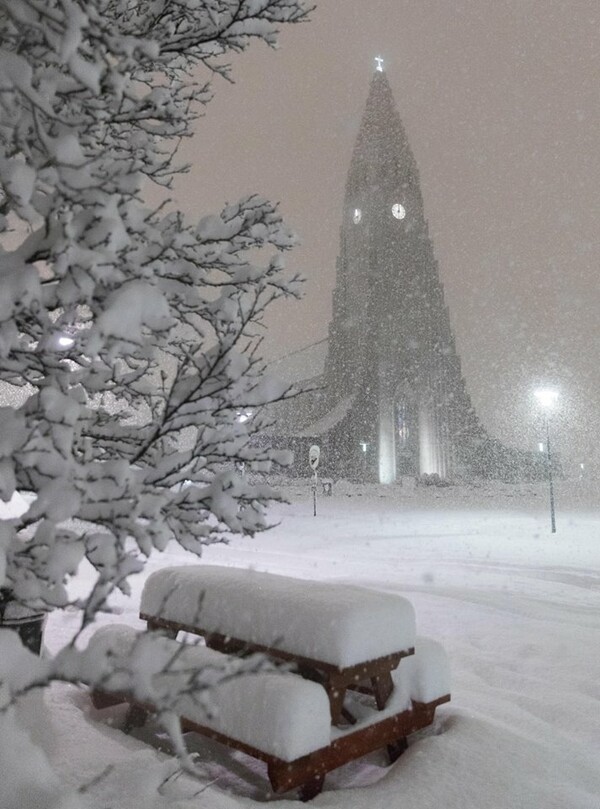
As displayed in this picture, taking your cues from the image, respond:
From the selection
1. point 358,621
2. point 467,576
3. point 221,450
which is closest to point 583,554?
point 467,576

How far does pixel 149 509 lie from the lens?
2.12 metres

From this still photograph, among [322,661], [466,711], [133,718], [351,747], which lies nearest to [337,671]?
[322,661]

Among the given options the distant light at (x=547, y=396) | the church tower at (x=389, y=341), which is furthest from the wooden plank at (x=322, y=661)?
the church tower at (x=389, y=341)

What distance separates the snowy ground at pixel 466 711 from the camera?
3230 mm

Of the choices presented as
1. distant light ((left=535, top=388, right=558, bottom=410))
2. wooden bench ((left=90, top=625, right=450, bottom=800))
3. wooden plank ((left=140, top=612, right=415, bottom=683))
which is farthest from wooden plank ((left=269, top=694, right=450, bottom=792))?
distant light ((left=535, top=388, right=558, bottom=410))

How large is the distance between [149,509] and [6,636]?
0.59m

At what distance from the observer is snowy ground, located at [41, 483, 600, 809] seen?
3230mm

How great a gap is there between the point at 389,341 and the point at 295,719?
170ft

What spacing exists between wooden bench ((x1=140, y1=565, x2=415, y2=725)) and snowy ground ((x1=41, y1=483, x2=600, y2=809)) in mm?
575

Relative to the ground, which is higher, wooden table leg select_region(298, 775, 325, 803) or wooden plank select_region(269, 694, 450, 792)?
wooden plank select_region(269, 694, 450, 792)

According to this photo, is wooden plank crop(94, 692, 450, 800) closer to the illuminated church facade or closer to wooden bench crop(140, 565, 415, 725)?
wooden bench crop(140, 565, 415, 725)

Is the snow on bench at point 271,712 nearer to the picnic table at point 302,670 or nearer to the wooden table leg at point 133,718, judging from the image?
the picnic table at point 302,670

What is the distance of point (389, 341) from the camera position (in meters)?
53.7

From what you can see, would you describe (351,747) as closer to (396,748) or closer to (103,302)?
(396,748)
